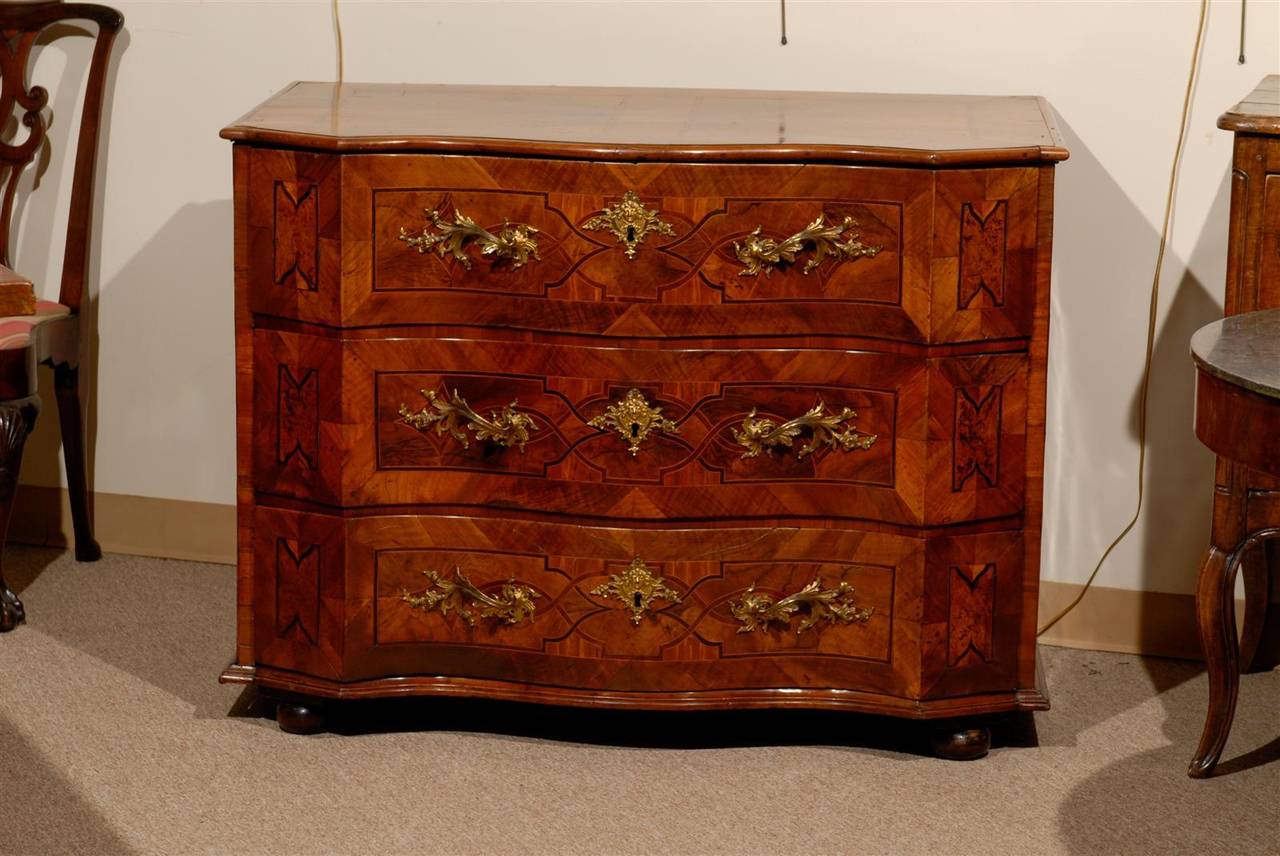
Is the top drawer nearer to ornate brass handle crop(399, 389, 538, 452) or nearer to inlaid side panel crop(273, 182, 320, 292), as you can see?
inlaid side panel crop(273, 182, 320, 292)

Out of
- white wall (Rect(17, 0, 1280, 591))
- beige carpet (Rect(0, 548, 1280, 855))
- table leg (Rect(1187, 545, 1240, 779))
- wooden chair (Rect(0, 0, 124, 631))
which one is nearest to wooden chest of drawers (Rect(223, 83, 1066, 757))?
beige carpet (Rect(0, 548, 1280, 855))

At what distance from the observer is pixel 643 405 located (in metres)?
2.42

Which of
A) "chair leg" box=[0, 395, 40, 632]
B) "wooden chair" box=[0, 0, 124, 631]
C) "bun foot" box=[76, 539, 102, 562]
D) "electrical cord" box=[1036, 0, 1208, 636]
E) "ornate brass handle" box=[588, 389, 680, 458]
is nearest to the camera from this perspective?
"ornate brass handle" box=[588, 389, 680, 458]

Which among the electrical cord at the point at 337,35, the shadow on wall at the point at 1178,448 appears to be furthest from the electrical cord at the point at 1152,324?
the electrical cord at the point at 337,35

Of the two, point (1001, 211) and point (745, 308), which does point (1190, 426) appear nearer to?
point (1001, 211)

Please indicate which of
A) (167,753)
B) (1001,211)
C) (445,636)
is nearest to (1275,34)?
(1001,211)

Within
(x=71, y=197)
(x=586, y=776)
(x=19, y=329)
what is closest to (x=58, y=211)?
(x=71, y=197)

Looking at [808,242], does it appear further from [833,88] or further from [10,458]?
[10,458]

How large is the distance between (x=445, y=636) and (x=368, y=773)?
236 mm

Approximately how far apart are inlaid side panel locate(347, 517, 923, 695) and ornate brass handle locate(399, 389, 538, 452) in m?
0.14

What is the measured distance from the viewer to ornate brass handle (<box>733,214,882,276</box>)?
233cm

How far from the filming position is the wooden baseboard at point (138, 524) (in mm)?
3416

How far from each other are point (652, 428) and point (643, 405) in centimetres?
4

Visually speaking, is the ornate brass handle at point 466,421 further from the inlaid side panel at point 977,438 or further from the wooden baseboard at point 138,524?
the wooden baseboard at point 138,524
